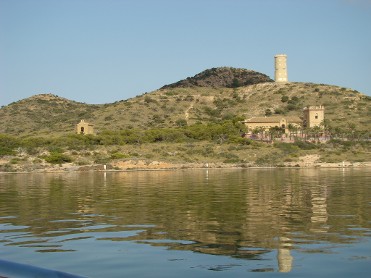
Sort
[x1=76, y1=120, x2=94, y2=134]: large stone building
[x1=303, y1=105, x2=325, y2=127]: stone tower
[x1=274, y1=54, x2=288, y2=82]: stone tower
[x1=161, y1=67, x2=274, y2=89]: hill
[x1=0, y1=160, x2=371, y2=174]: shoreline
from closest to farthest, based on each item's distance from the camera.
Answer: [x1=0, y1=160, x2=371, y2=174]: shoreline
[x1=76, y1=120, x2=94, y2=134]: large stone building
[x1=303, y1=105, x2=325, y2=127]: stone tower
[x1=274, y1=54, x2=288, y2=82]: stone tower
[x1=161, y1=67, x2=274, y2=89]: hill

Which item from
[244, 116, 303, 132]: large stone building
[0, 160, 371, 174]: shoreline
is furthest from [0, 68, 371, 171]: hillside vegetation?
[244, 116, 303, 132]: large stone building

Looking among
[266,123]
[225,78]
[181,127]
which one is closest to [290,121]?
[266,123]

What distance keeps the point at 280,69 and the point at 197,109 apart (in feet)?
85.8

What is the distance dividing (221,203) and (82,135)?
68177 mm

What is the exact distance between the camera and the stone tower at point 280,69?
134m

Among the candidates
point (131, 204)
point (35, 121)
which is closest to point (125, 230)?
point (131, 204)

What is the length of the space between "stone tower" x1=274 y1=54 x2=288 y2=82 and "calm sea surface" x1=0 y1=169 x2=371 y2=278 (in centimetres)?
11225

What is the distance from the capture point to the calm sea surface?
35.4 ft

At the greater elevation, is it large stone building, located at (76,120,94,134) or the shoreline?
large stone building, located at (76,120,94,134)

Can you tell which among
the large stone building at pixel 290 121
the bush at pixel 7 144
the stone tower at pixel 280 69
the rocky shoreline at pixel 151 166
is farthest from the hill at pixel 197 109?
the rocky shoreline at pixel 151 166

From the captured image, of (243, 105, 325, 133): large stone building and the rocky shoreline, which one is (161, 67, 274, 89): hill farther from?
the rocky shoreline

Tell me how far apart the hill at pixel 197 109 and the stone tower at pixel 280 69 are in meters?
2.33

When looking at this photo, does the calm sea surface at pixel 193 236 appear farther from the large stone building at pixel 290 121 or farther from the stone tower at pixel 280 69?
the stone tower at pixel 280 69

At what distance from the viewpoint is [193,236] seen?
565 inches
